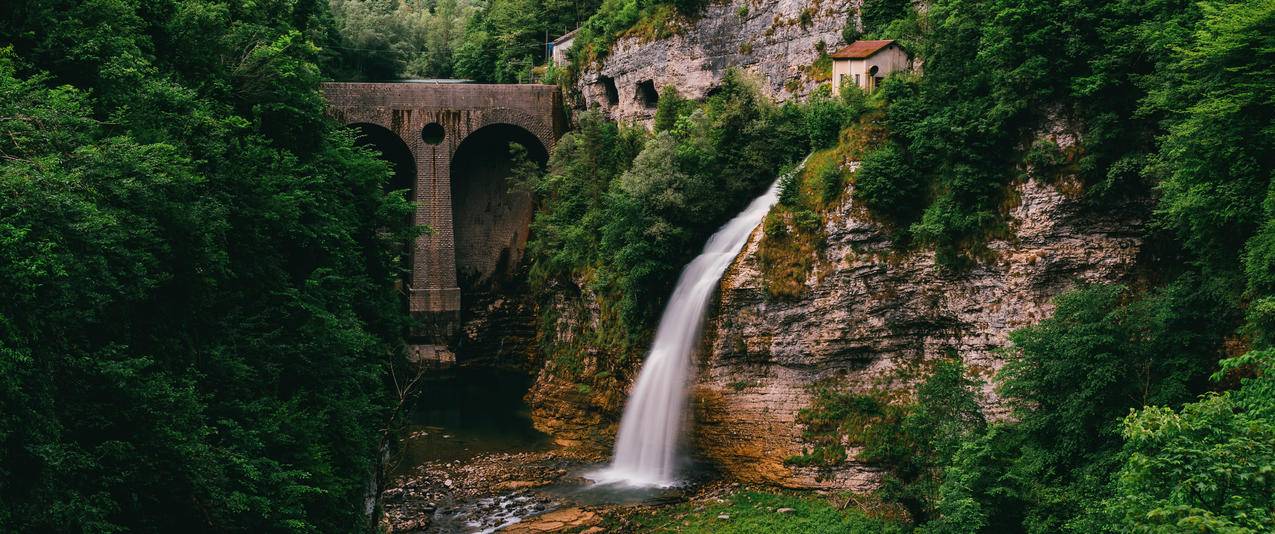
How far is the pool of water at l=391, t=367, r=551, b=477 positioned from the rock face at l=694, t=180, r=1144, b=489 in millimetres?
8527

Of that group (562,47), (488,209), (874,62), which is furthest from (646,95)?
(874,62)

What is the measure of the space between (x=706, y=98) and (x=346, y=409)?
78.1 feet

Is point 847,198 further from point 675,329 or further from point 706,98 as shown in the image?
point 706,98

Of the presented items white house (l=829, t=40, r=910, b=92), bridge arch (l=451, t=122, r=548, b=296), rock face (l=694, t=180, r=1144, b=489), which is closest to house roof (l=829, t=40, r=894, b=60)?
white house (l=829, t=40, r=910, b=92)

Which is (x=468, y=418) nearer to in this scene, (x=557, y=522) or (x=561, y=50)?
(x=557, y=522)

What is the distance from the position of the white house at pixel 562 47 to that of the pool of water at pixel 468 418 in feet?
51.2

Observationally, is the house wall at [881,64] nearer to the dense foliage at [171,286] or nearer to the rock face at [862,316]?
the rock face at [862,316]

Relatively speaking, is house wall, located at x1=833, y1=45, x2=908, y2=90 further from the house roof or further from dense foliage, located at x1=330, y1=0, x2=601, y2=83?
dense foliage, located at x1=330, y1=0, x2=601, y2=83

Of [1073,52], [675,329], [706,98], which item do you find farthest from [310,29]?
[1073,52]

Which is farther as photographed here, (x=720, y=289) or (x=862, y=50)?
(x=862, y=50)

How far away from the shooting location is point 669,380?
30766 mm

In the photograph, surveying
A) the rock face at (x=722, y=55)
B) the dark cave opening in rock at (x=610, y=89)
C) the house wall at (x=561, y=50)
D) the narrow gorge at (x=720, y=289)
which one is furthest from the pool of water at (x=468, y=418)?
the house wall at (x=561, y=50)

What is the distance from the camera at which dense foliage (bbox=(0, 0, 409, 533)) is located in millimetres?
12688

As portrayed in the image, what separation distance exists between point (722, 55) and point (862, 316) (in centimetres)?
1672
